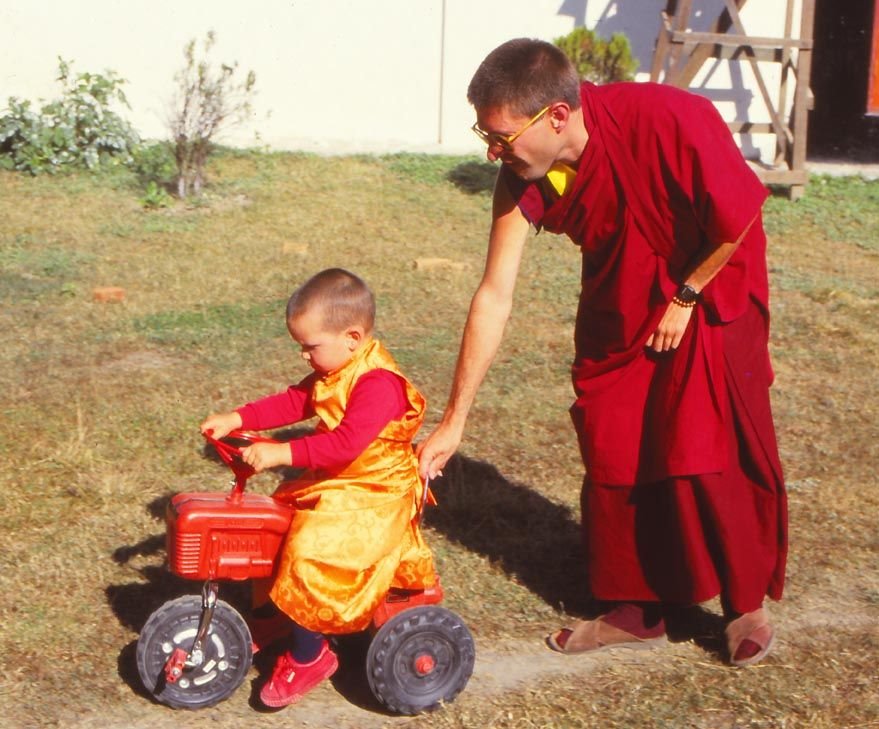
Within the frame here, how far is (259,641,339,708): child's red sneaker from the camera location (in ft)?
11.2

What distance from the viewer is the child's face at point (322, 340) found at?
326cm

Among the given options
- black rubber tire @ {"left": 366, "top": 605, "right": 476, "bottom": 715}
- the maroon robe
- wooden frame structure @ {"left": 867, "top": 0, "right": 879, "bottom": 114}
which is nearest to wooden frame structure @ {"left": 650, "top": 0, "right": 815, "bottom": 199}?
wooden frame structure @ {"left": 867, "top": 0, "right": 879, "bottom": 114}

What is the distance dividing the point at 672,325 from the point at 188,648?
1.56m

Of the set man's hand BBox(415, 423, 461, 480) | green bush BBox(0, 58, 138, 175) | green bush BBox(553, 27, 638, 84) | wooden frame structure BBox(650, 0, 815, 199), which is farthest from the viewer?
green bush BBox(553, 27, 638, 84)

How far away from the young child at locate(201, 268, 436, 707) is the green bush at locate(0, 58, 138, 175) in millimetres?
7459

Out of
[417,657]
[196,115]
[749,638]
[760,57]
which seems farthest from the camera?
[760,57]

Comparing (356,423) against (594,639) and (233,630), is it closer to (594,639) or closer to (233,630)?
(233,630)

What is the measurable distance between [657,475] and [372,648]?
97 cm

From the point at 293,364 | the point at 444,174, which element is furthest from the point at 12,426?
the point at 444,174

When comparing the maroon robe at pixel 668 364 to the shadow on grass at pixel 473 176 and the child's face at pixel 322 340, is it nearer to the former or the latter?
the child's face at pixel 322 340

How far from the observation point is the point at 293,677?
3457 millimetres

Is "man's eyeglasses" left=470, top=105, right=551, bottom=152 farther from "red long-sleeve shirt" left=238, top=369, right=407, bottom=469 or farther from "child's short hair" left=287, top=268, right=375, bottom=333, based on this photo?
"red long-sleeve shirt" left=238, top=369, right=407, bottom=469

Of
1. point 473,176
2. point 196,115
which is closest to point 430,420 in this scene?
point 196,115

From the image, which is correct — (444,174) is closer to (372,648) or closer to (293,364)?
(293,364)
